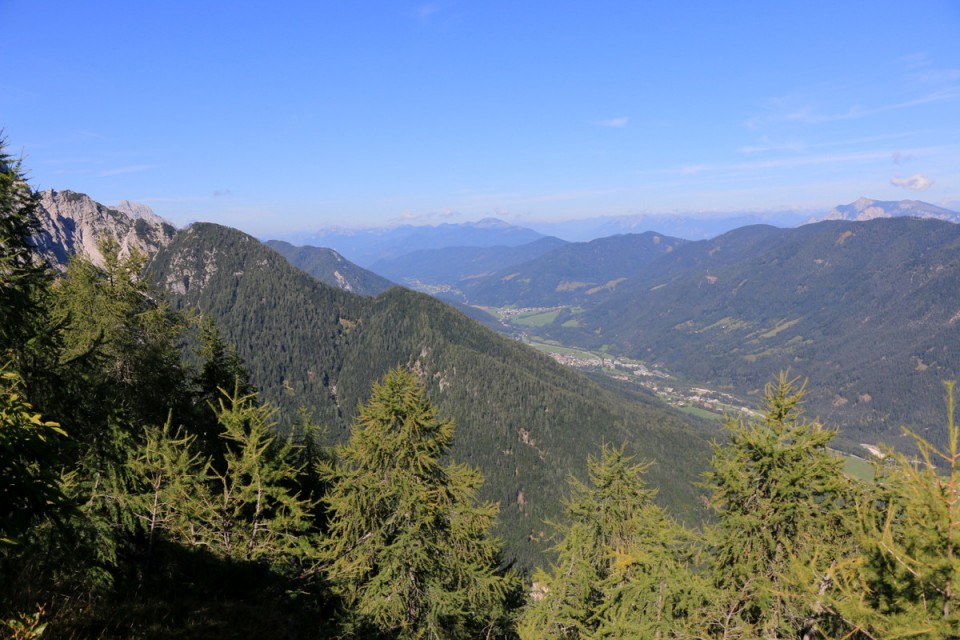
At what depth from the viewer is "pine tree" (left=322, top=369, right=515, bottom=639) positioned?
46.8ft

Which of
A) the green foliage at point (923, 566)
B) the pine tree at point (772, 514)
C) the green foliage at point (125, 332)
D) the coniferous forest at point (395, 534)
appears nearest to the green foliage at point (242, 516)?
the coniferous forest at point (395, 534)

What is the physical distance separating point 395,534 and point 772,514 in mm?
11386

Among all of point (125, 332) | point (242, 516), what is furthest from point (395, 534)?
point (125, 332)

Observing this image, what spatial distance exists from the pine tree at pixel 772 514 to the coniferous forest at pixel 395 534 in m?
0.06

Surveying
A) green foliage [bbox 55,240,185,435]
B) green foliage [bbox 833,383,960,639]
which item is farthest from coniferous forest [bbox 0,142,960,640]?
green foliage [bbox 55,240,185,435]

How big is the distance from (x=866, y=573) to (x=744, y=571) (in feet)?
13.1

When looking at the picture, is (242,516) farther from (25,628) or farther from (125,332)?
(25,628)

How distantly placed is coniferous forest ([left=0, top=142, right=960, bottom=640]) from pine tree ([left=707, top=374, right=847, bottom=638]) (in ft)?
0.20

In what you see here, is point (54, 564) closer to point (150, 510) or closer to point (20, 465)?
point (150, 510)

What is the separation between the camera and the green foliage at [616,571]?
41.4 feet

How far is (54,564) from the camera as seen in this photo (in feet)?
31.2

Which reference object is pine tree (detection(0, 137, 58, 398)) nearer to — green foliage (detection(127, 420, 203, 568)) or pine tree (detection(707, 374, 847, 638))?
green foliage (detection(127, 420, 203, 568))

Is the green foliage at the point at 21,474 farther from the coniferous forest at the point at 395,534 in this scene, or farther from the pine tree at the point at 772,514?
the pine tree at the point at 772,514

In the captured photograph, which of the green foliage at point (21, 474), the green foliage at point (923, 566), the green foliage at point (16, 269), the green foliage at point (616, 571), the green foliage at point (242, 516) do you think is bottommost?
the green foliage at point (616, 571)
